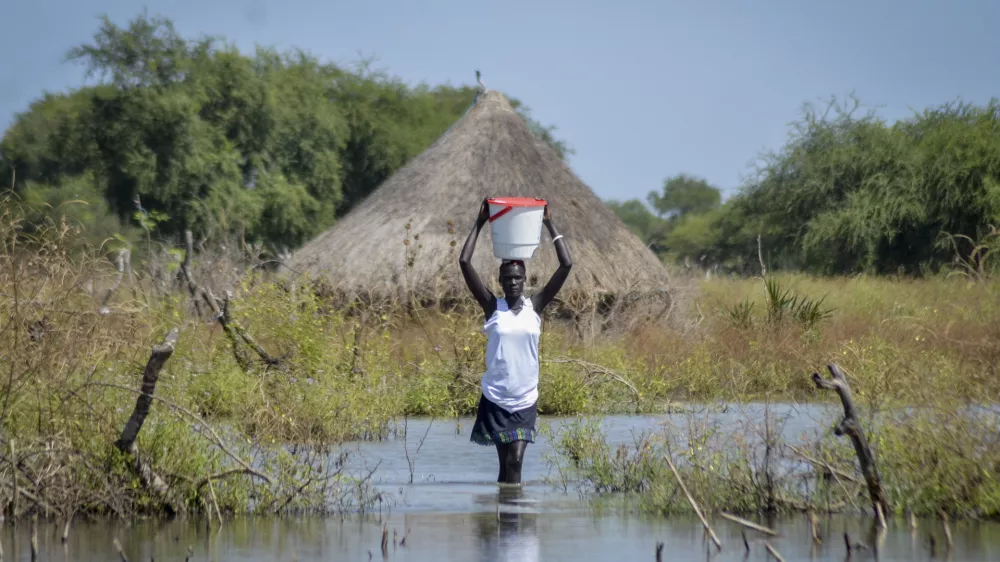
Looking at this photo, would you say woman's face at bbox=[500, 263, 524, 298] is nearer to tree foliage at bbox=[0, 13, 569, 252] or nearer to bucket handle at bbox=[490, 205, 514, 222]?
bucket handle at bbox=[490, 205, 514, 222]

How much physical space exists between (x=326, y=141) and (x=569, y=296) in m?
18.9

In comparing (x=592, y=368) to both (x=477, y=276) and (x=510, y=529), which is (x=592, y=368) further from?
(x=510, y=529)

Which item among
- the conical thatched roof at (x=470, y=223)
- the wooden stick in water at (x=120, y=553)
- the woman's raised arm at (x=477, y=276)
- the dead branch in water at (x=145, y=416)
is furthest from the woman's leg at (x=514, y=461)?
the conical thatched roof at (x=470, y=223)

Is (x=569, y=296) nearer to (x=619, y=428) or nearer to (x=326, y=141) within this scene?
(x=619, y=428)

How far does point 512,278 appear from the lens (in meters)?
8.37

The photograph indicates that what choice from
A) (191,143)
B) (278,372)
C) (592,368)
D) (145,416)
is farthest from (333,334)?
(191,143)

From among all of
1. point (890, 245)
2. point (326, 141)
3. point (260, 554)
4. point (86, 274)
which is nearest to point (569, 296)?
point (86, 274)

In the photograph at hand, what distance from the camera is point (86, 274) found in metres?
8.52

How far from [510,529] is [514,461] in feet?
3.97

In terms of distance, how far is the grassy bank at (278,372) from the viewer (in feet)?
25.1

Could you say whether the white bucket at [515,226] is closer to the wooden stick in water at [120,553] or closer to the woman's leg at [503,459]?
the woman's leg at [503,459]

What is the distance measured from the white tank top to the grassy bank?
1.04 meters

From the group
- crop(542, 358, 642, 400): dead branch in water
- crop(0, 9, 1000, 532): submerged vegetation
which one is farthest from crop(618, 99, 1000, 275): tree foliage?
crop(542, 358, 642, 400): dead branch in water

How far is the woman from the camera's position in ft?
27.2
